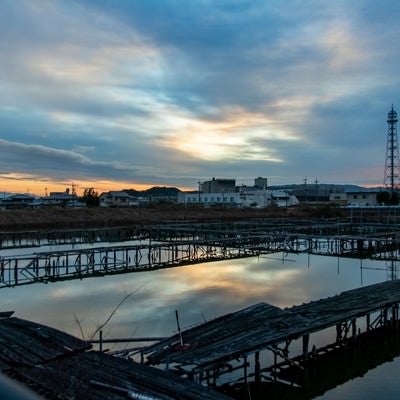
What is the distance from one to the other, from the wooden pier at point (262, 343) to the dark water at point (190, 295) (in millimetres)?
974

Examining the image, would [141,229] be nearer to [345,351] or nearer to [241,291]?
[241,291]

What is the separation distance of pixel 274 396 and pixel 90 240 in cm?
2678

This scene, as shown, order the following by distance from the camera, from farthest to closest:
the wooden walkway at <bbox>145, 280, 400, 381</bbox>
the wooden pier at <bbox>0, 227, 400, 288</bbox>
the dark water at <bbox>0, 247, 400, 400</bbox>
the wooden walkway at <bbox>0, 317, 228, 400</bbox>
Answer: the wooden pier at <bbox>0, 227, 400, 288</bbox>, the dark water at <bbox>0, 247, 400, 400</bbox>, the wooden walkway at <bbox>145, 280, 400, 381</bbox>, the wooden walkway at <bbox>0, 317, 228, 400</bbox>

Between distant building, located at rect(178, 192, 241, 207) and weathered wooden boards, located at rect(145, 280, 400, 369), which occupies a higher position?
distant building, located at rect(178, 192, 241, 207)

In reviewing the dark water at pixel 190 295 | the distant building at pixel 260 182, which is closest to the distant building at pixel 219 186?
the distant building at pixel 260 182

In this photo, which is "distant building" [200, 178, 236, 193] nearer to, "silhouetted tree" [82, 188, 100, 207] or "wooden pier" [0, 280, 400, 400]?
"silhouetted tree" [82, 188, 100, 207]

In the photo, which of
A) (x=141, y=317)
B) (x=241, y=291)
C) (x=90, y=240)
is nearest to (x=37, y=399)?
(x=141, y=317)

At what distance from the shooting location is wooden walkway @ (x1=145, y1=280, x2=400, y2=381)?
7156mm

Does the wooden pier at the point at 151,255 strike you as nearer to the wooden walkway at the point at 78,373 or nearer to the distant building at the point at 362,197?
the wooden walkway at the point at 78,373

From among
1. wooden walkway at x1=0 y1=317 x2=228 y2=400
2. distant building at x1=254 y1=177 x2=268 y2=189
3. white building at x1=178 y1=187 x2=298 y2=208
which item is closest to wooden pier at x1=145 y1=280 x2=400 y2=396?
wooden walkway at x1=0 y1=317 x2=228 y2=400

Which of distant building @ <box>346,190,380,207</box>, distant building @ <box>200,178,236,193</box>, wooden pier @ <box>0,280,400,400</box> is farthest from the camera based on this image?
distant building @ <box>200,178,236,193</box>

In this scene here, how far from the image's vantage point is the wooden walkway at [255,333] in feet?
23.5

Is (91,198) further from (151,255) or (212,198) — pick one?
(151,255)

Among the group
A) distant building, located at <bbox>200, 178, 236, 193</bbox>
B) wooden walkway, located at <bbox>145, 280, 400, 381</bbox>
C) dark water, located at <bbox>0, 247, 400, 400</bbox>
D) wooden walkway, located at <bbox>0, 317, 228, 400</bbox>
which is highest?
distant building, located at <bbox>200, 178, 236, 193</bbox>
